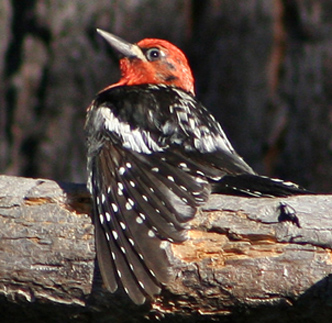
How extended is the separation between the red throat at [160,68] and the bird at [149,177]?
1.70 ft

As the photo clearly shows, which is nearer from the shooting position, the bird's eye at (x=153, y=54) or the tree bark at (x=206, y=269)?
the tree bark at (x=206, y=269)

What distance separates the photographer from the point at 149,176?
4.95m

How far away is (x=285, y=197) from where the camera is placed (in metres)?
4.80

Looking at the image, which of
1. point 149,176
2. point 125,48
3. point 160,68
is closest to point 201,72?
point 160,68

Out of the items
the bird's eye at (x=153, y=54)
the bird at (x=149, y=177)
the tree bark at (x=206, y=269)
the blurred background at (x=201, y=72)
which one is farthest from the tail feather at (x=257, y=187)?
the bird's eye at (x=153, y=54)

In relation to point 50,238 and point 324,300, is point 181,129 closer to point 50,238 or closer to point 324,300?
A: point 50,238

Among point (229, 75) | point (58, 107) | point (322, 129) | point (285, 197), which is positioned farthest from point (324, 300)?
point (58, 107)

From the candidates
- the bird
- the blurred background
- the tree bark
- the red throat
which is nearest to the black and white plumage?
the bird

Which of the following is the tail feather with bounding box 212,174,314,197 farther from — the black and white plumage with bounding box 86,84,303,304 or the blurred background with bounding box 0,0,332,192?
the blurred background with bounding box 0,0,332,192

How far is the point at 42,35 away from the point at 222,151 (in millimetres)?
2666

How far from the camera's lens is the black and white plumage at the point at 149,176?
14.5ft

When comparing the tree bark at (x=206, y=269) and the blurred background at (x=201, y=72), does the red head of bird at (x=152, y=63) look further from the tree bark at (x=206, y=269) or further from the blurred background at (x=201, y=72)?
the tree bark at (x=206, y=269)

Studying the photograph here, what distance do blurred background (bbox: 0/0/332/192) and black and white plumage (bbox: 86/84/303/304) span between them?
1.13m

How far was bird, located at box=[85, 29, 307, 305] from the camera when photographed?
4.41m
